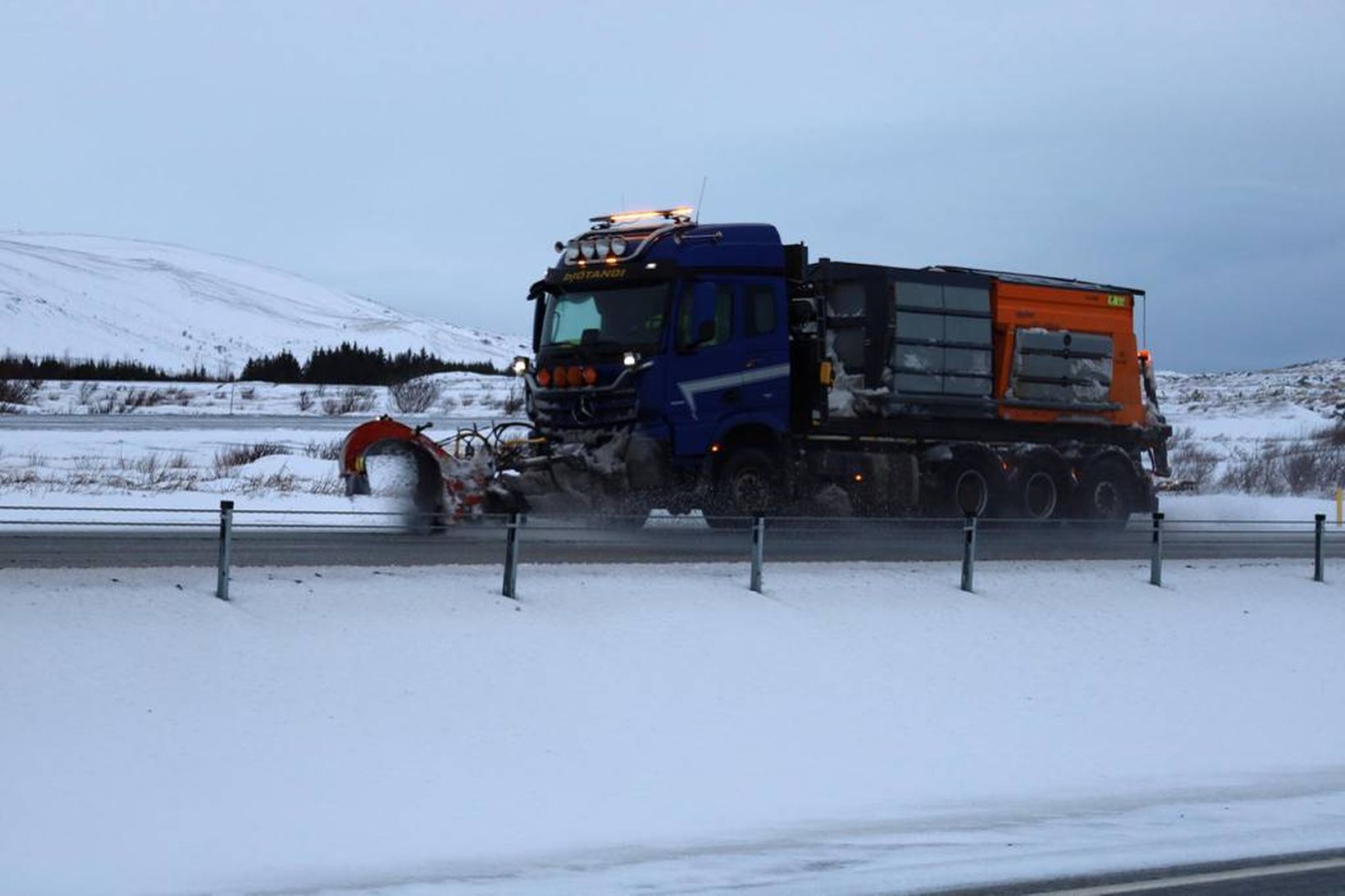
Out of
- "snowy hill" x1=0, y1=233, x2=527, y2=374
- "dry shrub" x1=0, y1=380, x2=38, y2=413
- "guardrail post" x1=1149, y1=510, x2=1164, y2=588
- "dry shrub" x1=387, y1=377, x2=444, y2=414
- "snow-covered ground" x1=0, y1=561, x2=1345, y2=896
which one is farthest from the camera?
"snowy hill" x1=0, y1=233, x2=527, y2=374

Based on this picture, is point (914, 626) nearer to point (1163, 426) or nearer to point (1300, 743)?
point (1300, 743)

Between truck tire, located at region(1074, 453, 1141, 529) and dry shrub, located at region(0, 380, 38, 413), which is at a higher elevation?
dry shrub, located at region(0, 380, 38, 413)

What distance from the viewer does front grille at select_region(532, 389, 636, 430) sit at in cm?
2127

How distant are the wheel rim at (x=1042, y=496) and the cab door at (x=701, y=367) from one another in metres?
6.53

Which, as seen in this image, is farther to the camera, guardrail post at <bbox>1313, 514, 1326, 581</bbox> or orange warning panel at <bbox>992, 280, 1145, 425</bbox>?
orange warning panel at <bbox>992, 280, 1145, 425</bbox>

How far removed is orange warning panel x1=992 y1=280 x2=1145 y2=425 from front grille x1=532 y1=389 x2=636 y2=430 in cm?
669

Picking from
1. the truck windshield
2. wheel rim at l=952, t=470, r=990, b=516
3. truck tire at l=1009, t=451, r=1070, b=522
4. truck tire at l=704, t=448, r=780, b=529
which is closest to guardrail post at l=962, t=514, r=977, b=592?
truck tire at l=704, t=448, r=780, b=529

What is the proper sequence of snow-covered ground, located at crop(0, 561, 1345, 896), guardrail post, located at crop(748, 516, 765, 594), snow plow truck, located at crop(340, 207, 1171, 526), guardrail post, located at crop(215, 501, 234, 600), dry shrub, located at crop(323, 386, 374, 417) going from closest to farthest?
snow-covered ground, located at crop(0, 561, 1345, 896) < guardrail post, located at crop(215, 501, 234, 600) < guardrail post, located at crop(748, 516, 765, 594) < snow plow truck, located at crop(340, 207, 1171, 526) < dry shrub, located at crop(323, 386, 374, 417)

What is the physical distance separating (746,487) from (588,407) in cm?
226

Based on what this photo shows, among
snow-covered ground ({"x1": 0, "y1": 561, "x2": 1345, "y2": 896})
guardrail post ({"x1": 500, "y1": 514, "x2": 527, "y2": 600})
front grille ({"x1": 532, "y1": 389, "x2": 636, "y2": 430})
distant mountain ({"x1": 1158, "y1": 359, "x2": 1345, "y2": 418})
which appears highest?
distant mountain ({"x1": 1158, "y1": 359, "x2": 1345, "y2": 418})

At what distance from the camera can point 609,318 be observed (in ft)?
70.8

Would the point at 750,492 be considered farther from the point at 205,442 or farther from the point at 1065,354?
the point at 205,442

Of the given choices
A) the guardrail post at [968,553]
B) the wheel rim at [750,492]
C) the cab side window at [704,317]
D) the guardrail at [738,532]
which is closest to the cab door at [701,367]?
the cab side window at [704,317]

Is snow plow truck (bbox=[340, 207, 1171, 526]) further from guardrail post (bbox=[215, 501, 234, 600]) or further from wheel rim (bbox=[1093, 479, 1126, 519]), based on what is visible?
guardrail post (bbox=[215, 501, 234, 600])
